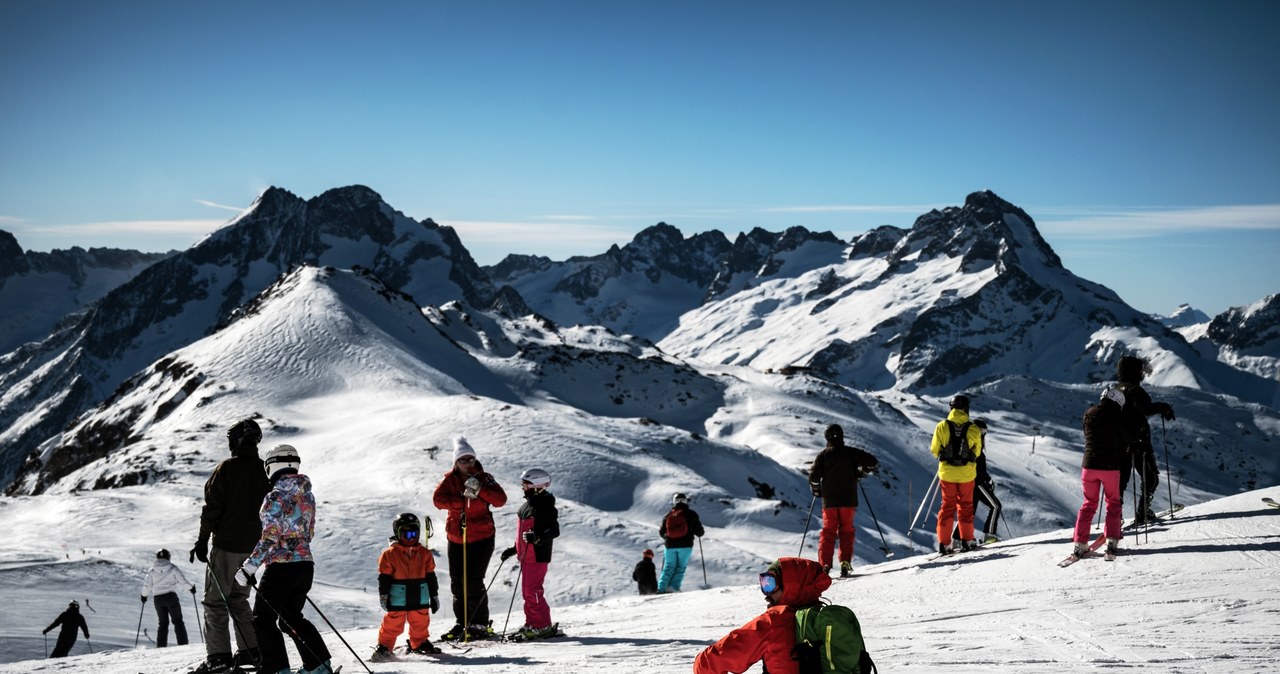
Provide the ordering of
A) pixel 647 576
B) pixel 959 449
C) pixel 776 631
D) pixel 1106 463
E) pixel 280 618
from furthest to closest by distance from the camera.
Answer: pixel 647 576 → pixel 959 449 → pixel 1106 463 → pixel 280 618 → pixel 776 631

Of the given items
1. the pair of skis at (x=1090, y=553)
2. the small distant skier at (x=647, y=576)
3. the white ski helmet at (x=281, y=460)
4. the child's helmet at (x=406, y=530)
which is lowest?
the small distant skier at (x=647, y=576)

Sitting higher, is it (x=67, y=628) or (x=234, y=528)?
(x=234, y=528)

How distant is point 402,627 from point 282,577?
220cm

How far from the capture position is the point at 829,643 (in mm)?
5207

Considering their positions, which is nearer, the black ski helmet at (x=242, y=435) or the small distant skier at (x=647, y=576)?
the black ski helmet at (x=242, y=435)

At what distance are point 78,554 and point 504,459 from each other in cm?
2123

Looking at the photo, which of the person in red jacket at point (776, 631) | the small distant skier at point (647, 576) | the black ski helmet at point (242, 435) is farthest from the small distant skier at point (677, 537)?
the person in red jacket at point (776, 631)

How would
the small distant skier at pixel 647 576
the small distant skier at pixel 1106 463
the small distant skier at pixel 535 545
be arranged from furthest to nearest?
the small distant skier at pixel 647 576 → the small distant skier at pixel 1106 463 → the small distant skier at pixel 535 545

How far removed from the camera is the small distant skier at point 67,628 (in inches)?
592

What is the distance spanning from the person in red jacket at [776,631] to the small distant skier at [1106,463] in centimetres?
748

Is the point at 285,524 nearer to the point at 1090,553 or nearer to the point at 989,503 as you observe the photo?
the point at 1090,553

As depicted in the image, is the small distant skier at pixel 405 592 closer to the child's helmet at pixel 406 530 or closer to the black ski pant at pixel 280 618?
the child's helmet at pixel 406 530

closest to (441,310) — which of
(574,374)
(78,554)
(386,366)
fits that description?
(574,374)

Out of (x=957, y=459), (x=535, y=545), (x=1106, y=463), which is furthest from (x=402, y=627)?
(x=1106, y=463)
